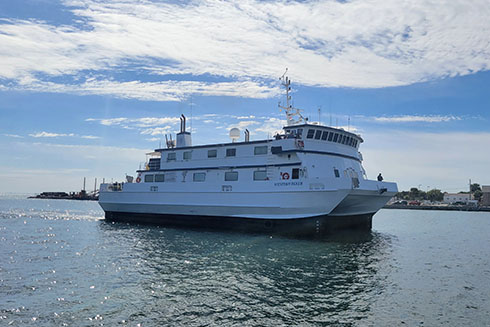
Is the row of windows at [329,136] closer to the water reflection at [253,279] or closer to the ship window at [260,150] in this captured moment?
the ship window at [260,150]

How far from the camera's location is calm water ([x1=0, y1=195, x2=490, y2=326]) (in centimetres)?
979

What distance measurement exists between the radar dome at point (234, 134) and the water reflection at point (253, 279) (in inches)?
375

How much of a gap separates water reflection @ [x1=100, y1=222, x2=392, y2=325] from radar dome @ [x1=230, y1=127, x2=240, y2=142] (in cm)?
952

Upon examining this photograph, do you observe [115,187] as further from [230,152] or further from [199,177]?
[230,152]

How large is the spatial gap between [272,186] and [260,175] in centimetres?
221

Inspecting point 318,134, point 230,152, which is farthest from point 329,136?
point 230,152

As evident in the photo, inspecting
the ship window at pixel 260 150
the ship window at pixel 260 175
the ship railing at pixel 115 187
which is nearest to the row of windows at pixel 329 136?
the ship window at pixel 260 150

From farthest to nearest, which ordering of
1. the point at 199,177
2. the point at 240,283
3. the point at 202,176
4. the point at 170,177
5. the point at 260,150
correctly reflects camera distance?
the point at 170,177 → the point at 199,177 → the point at 202,176 → the point at 260,150 → the point at 240,283

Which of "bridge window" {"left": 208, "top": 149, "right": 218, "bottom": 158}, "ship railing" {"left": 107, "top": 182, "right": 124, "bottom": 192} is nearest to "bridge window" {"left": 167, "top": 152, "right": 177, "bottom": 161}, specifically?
"bridge window" {"left": 208, "top": 149, "right": 218, "bottom": 158}

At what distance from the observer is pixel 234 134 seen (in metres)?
30.0

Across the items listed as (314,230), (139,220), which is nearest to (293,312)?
(314,230)

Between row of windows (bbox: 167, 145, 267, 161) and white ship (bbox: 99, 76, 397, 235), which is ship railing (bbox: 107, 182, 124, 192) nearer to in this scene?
white ship (bbox: 99, 76, 397, 235)

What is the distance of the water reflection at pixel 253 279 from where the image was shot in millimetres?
9992

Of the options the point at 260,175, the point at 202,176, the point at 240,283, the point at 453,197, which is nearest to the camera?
the point at 240,283
